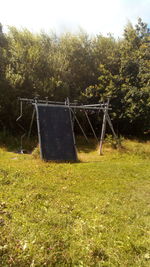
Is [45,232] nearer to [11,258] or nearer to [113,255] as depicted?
[11,258]

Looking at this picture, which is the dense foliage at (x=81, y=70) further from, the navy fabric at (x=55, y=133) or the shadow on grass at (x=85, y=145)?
the navy fabric at (x=55, y=133)

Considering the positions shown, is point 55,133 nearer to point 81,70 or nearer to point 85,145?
point 85,145

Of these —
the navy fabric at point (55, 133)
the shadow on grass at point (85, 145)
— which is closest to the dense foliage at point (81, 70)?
the shadow on grass at point (85, 145)

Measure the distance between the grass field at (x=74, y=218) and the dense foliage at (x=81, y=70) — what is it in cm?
734

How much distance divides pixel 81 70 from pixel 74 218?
13369 millimetres

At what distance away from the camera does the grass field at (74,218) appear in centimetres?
248

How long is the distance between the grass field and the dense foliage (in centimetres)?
734

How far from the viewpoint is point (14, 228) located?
289 cm

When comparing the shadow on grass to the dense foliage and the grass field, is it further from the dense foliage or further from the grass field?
the grass field

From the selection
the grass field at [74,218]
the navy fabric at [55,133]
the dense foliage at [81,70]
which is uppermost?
the dense foliage at [81,70]

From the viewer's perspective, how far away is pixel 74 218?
11.3ft

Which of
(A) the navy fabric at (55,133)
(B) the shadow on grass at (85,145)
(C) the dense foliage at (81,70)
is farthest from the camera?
(C) the dense foliage at (81,70)

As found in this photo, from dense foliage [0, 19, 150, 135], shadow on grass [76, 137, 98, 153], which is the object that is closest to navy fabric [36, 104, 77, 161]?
shadow on grass [76, 137, 98, 153]

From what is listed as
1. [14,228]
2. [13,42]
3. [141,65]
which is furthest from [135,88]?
[14,228]
